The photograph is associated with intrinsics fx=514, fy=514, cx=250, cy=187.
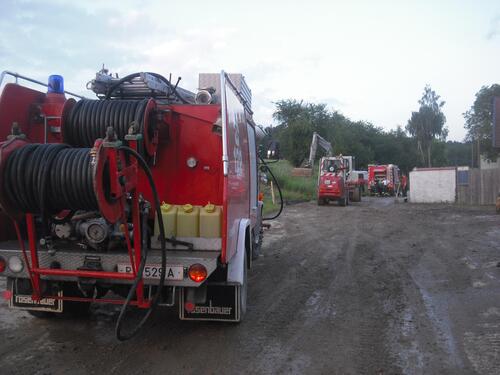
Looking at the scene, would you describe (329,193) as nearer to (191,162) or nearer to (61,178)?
(191,162)

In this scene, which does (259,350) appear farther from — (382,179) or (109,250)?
(382,179)

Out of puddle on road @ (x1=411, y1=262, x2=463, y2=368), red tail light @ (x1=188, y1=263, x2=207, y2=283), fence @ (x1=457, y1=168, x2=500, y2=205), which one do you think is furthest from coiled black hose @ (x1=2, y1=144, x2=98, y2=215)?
fence @ (x1=457, y1=168, x2=500, y2=205)

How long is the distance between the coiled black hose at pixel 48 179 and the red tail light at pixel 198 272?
3.29ft

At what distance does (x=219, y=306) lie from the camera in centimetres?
534

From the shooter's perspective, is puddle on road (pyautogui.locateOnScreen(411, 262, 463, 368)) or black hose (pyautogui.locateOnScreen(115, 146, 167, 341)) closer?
black hose (pyautogui.locateOnScreen(115, 146, 167, 341))

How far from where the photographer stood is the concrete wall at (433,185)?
95.7 ft

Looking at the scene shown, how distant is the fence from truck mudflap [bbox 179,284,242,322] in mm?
25205

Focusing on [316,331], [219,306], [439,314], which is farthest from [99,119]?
[439,314]

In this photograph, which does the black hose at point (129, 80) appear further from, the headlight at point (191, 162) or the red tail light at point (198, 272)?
the red tail light at point (198, 272)

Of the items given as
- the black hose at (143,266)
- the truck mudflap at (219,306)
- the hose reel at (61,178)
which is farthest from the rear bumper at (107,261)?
the truck mudflap at (219,306)

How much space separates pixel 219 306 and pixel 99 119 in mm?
2246

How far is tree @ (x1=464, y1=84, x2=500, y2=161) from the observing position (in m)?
58.8

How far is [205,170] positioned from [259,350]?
199 cm

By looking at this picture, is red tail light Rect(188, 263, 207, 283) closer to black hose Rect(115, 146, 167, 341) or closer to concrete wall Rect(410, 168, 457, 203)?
black hose Rect(115, 146, 167, 341)
